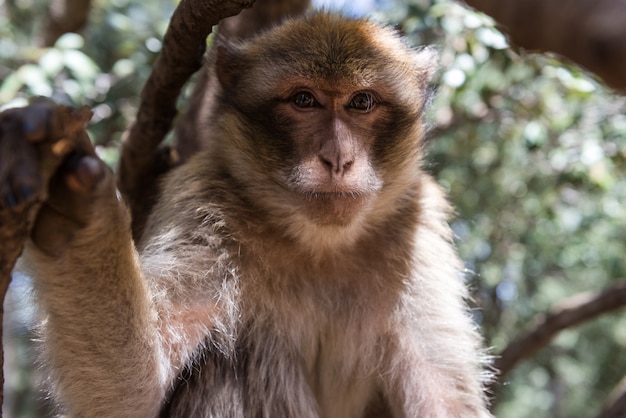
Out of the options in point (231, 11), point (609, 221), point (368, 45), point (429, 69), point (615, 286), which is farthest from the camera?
point (609, 221)

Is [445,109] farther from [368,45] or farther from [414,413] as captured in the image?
[414,413]

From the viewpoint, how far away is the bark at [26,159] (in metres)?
1.92

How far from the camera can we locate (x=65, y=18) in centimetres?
670

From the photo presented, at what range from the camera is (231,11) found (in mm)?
3146

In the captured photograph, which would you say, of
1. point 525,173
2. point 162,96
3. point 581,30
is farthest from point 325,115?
point 525,173

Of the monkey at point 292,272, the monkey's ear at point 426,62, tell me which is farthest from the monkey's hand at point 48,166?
the monkey's ear at point 426,62

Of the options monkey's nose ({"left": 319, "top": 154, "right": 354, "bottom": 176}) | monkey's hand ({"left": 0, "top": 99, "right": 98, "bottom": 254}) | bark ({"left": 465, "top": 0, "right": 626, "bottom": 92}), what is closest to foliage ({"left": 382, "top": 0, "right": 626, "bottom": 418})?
monkey's nose ({"left": 319, "top": 154, "right": 354, "bottom": 176})

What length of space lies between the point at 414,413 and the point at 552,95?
3.22 metres

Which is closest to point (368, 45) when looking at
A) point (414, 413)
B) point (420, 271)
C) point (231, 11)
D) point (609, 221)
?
point (231, 11)

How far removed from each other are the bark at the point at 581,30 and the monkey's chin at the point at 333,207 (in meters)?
→ 2.25

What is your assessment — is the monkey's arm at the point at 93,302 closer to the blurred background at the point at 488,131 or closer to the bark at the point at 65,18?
the blurred background at the point at 488,131

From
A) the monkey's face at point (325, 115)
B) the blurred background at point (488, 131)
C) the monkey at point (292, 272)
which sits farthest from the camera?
the blurred background at point (488, 131)

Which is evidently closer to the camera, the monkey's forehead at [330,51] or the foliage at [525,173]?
the monkey's forehead at [330,51]

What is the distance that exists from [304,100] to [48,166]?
5.27ft
